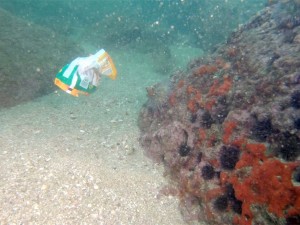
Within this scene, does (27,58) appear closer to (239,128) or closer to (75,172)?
(75,172)

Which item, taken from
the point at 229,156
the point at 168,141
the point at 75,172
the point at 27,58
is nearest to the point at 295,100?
the point at 229,156

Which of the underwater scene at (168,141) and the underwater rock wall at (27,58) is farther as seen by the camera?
the underwater rock wall at (27,58)

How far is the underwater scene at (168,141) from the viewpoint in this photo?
11.3 ft

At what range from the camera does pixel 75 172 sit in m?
4.55

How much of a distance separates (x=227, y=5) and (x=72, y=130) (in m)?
14.7

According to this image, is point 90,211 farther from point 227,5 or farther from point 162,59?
point 227,5

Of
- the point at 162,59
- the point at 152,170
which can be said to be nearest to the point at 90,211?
the point at 152,170

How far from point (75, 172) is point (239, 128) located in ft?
9.58

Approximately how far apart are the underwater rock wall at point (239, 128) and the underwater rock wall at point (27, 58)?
3.92 m

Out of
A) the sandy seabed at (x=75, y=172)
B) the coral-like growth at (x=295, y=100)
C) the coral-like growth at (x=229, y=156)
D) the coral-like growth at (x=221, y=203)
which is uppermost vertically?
the coral-like growth at (x=295, y=100)

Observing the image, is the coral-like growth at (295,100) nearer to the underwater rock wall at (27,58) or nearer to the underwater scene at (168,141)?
the underwater scene at (168,141)

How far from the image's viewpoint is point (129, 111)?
742 cm

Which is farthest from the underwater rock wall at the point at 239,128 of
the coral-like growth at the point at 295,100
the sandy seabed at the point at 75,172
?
the sandy seabed at the point at 75,172

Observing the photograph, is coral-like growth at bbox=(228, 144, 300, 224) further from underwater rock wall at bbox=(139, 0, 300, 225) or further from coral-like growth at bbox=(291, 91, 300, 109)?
coral-like growth at bbox=(291, 91, 300, 109)
